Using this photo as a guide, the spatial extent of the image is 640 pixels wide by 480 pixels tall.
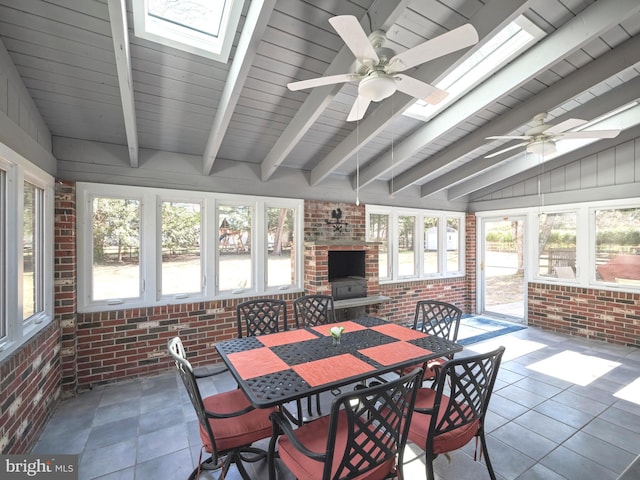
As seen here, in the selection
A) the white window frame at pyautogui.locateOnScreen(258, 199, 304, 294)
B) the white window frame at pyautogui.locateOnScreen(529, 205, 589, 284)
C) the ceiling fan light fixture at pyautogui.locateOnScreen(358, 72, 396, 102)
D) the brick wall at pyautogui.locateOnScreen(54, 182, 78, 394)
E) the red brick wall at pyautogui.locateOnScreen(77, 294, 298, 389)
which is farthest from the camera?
the white window frame at pyautogui.locateOnScreen(529, 205, 589, 284)

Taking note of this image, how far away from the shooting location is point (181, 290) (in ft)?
12.8

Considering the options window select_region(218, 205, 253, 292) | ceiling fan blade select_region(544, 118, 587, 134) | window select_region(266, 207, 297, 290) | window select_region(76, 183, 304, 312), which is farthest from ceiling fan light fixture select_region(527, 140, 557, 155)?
window select_region(218, 205, 253, 292)

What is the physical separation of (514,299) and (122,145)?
7.17 meters

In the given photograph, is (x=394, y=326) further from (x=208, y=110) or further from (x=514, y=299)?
(x=514, y=299)

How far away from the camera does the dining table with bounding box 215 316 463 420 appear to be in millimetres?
1806

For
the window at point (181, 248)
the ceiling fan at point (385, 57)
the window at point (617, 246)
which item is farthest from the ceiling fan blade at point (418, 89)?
the window at point (617, 246)

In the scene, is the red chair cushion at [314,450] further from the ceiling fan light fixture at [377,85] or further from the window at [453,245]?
the window at [453,245]

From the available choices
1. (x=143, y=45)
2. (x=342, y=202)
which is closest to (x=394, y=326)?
(x=342, y=202)

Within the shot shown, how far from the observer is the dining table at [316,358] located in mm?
1806

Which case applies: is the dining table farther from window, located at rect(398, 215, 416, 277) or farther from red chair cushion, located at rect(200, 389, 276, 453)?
window, located at rect(398, 215, 416, 277)

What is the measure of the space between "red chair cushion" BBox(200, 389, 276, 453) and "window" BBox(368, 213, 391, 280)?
389 centimetres

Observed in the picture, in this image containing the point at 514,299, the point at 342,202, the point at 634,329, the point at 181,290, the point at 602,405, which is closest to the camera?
the point at 602,405

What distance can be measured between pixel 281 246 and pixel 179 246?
1.38 metres

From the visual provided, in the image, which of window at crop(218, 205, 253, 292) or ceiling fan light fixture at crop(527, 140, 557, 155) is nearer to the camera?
ceiling fan light fixture at crop(527, 140, 557, 155)
